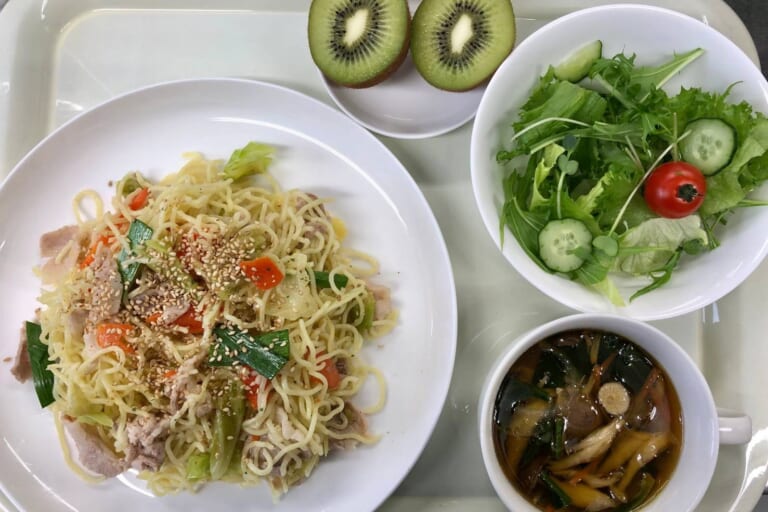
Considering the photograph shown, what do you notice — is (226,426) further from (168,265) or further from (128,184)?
(128,184)

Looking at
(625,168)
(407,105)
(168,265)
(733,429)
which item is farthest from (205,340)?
(733,429)

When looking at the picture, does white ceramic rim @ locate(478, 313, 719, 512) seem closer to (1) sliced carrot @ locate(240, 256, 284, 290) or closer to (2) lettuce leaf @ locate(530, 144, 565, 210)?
(2) lettuce leaf @ locate(530, 144, 565, 210)

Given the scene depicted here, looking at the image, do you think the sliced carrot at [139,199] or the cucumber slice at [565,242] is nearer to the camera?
the cucumber slice at [565,242]

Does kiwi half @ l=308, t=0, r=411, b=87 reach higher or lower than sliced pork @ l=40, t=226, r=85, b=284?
higher

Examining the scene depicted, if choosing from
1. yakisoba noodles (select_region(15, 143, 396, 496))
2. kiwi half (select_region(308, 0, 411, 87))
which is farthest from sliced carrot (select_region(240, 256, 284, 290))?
kiwi half (select_region(308, 0, 411, 87))

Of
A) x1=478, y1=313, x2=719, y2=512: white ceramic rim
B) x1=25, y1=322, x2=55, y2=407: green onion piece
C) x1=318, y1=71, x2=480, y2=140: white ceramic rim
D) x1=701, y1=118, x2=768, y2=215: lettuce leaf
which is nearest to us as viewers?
x1=478, y1=313, x2=719, y2=512: white ceramic rim

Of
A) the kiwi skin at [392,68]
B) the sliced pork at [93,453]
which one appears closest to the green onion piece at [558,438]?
the kiwi skin at [392,68]

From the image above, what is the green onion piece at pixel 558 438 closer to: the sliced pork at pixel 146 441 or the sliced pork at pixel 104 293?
the sliced pork at pixel 146 441
